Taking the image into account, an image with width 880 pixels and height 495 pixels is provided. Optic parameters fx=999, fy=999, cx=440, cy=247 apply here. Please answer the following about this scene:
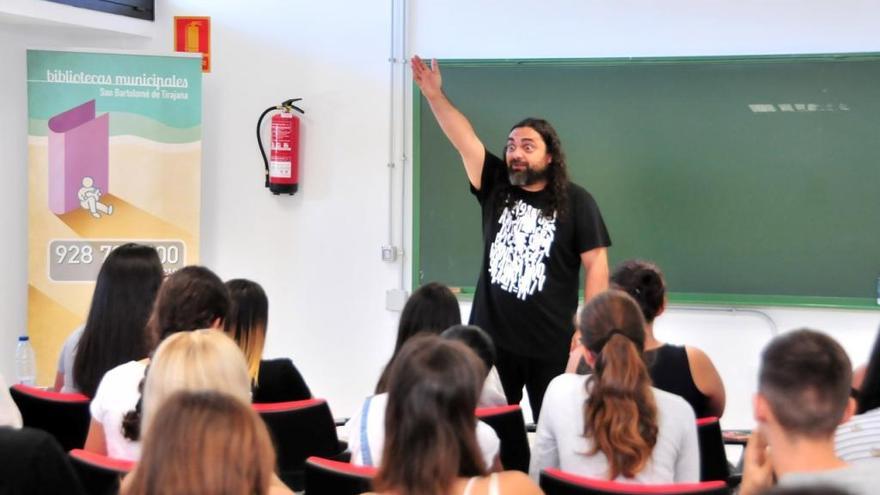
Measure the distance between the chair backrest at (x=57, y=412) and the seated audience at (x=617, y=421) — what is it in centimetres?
142

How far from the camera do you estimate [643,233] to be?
5148 millimetres

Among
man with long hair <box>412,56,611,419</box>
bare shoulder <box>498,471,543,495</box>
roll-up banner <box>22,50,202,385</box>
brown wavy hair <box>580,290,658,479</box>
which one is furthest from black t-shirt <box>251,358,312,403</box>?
roll-up banner <box>22,50,202,385</box>

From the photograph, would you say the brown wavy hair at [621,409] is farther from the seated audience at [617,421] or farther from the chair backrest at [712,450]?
the chair backrest at [712,450]

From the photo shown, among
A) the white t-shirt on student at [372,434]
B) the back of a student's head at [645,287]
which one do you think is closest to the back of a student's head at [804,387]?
the white t-shirt on student at [372,434]

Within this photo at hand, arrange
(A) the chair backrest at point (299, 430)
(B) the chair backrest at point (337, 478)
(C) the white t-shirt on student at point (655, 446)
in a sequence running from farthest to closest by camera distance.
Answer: (A) the chair backrest at point (299, 430)
(C) the white t-shirt on student at point (655, 446)
(B) the chair backrest at point (337, 478)

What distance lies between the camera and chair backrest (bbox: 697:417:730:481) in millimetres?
2973

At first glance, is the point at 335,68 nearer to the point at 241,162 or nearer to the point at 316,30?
the point at 316,30

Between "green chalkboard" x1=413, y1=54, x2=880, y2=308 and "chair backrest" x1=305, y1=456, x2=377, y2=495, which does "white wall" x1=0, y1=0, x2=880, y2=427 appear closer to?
"green chalkboard" x1=413, y1=54, x2=880, y2=308

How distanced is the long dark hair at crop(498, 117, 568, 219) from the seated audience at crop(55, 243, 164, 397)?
4.99ft

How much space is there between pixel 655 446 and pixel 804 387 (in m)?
0.65

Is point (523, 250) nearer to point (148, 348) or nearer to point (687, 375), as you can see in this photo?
point (687, 375)

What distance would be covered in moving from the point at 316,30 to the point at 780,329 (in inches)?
116

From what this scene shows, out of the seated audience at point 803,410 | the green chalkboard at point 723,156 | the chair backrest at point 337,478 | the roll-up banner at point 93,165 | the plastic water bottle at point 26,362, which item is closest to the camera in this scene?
the seated audience at point 803,410

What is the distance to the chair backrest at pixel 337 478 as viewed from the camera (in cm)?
231
